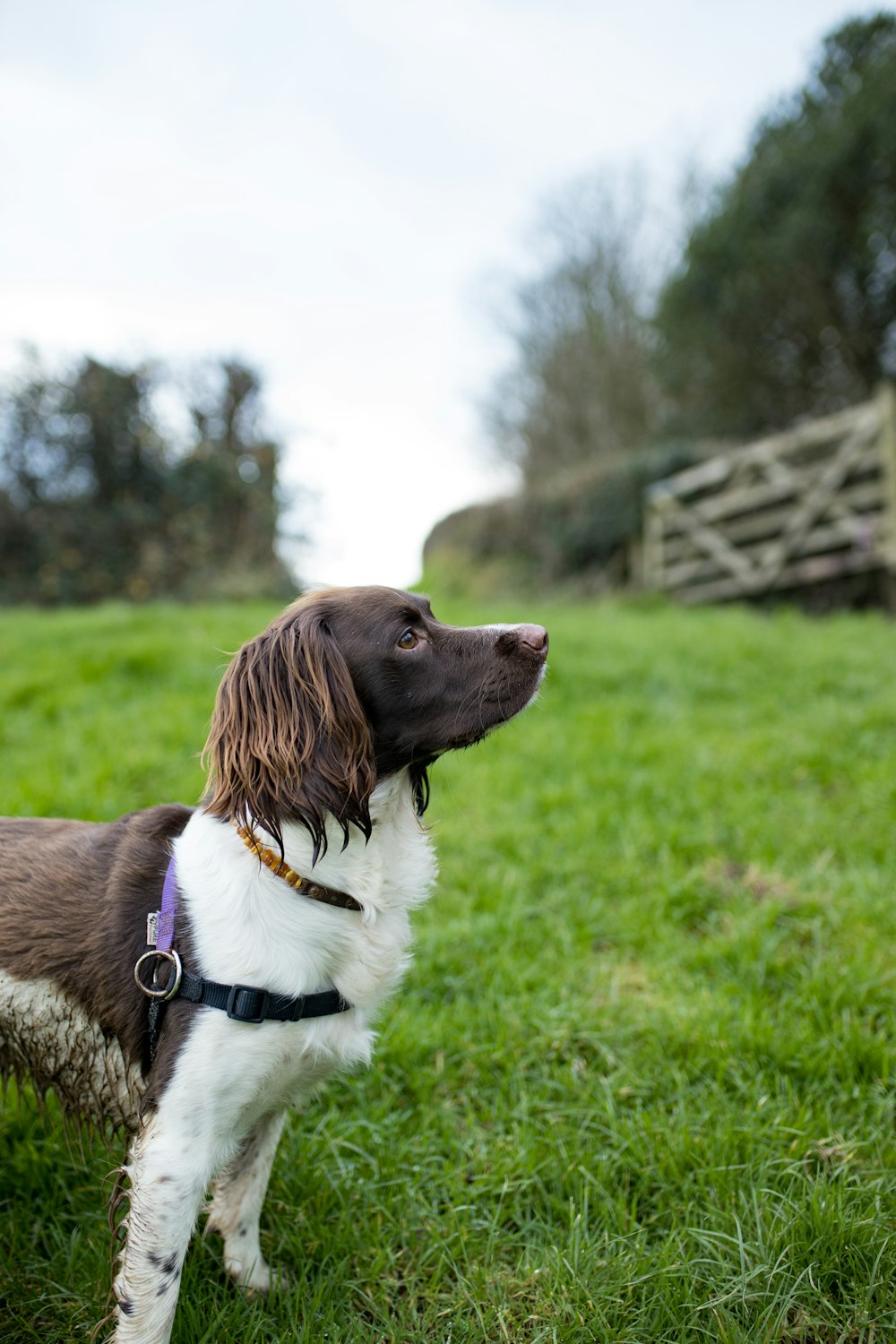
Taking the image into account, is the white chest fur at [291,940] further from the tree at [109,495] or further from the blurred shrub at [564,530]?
the blurred shrub at [564,530]

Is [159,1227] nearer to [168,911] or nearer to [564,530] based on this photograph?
[168,911]

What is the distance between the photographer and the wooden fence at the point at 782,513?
353 inches

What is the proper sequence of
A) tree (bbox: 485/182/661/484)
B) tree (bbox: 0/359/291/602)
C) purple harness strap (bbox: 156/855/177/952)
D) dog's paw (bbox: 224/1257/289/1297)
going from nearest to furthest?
1. purple harness strap (bbox: 156/855/177/952)
2. dog's paw (bbox: 224/1257/289/1297)
3. tree (bbox: 0/359/291/602)
4. tree (bbox: 485/182/661/484)

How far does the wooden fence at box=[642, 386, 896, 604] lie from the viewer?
8.96m

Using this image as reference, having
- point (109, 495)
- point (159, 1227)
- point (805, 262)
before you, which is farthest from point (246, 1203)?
point (805, 262)

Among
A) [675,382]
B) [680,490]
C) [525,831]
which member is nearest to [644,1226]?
[525,831]

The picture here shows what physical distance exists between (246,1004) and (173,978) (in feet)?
0.53

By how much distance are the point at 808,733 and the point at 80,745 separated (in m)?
4.15

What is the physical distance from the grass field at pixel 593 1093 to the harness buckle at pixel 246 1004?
632 millimetres

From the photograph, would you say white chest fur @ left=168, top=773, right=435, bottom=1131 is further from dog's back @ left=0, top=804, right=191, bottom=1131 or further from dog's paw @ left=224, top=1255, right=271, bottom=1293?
dog's paw @ left=224, top=1255, right=271, bottom=1293

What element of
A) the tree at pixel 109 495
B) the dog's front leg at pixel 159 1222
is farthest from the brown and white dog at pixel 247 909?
the tree at pixel 109 495

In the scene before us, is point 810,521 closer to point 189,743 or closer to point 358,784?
point 189,743

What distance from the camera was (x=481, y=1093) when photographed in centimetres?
241

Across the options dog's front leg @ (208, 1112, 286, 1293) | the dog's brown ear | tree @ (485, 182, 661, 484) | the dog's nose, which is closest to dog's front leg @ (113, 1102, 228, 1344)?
dog's front leg @ (208, 1112, 286, 1293)
